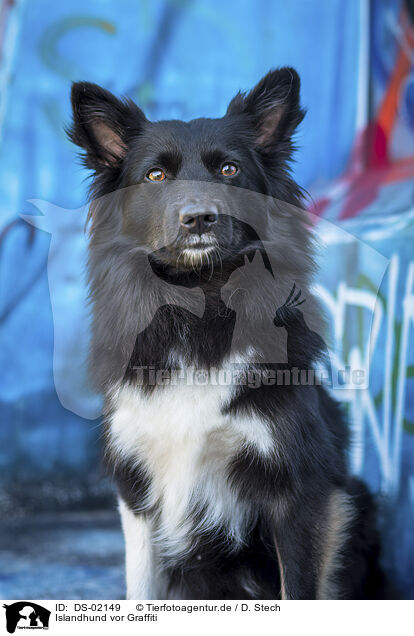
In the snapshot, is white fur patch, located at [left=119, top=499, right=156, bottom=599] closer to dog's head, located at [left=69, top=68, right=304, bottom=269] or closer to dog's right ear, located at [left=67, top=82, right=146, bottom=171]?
dog's head, located at [left=69, top=68, right=304, bottom=269]

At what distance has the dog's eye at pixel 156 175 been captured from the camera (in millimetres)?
2402

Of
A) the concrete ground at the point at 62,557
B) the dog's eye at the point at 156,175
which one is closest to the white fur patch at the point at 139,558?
the concrete ground at the point at 62,557

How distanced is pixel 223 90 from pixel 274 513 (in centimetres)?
275

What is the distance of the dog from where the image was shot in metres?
2.26

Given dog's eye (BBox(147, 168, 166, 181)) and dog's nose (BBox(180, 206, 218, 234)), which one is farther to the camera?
dog's eye (BBox(147, 168, 166, 181))

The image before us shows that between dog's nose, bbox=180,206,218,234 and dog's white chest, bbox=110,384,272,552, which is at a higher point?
dog's nose, bbox=180,206,218,234

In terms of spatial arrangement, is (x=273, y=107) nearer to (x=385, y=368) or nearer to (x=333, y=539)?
(x=385, y=368)

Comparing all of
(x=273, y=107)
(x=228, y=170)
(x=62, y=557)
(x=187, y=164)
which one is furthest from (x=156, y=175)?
(x=62, y=557)

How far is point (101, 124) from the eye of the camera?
7.96ft

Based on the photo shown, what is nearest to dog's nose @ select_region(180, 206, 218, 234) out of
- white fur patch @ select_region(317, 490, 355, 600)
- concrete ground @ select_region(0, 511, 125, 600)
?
white fur patch @ select_region(317, 490, 355, 600)

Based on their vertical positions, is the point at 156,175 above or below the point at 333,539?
above
